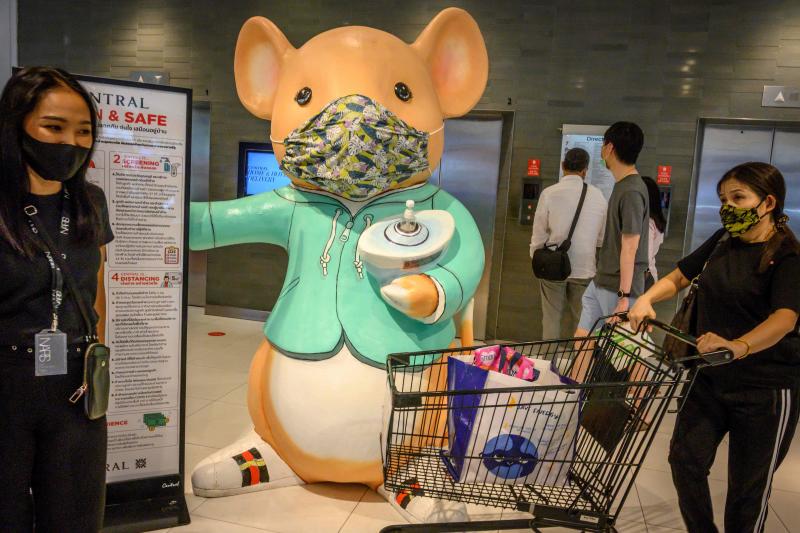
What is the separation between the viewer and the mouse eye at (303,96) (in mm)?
2615

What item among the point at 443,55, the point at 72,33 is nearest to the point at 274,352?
the point at 443,55

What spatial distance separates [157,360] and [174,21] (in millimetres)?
4776

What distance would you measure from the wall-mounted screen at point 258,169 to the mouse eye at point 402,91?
11.3 feet

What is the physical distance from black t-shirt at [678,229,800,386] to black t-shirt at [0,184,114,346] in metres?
1.93

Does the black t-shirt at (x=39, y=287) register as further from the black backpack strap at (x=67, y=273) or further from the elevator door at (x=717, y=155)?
the elevator door at (x=717, y=155)

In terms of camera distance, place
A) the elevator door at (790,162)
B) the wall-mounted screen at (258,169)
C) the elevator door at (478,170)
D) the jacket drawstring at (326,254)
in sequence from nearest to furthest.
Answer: the jacket drawstring at (326,254) < the elevator door at (790,162) < the elevator door at (478,170) < the wall-mounted screen at (258,169)

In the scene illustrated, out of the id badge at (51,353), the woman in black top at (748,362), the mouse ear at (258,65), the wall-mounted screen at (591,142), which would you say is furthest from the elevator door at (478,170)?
the id badge at (51,353)

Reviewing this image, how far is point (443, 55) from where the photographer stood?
2938 mm

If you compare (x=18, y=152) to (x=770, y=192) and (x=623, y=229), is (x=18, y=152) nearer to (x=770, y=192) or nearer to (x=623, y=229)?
(x=770, y=192)

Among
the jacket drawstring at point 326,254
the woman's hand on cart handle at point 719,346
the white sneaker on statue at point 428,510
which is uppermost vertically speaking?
the jacket drawstring at point 326,254

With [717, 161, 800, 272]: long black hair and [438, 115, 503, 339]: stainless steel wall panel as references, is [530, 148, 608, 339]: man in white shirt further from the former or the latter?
[717, 161, 800, 272]: long black hair

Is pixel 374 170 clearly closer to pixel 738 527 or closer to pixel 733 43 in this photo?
pixel 738 527

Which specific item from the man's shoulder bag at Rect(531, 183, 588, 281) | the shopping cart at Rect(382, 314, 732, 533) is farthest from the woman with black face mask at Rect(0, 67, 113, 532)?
the man's shoulder bag at Rect(531, 183, 588, 281)

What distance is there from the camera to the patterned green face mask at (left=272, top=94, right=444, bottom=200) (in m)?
2.37
